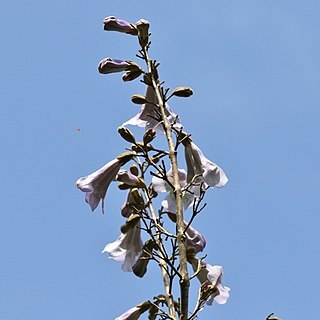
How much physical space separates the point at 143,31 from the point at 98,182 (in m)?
1.24

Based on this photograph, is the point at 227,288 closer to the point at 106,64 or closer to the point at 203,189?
the point at 203,189

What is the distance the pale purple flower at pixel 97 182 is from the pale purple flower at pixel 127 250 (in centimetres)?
Result: 32

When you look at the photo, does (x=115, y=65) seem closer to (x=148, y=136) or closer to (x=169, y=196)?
(x=148, y=136)

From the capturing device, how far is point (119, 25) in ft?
18.3

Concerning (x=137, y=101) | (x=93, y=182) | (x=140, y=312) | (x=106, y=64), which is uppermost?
(x=106, y=64)

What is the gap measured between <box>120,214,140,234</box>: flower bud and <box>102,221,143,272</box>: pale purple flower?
0.21m

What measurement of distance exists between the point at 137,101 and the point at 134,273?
1255mm

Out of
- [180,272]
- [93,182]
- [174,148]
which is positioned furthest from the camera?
[93,182]

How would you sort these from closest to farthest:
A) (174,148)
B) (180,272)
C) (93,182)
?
(180,272), (174,148), (93,182)

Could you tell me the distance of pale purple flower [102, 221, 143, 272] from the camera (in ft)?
16.7

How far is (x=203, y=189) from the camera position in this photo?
4883mm

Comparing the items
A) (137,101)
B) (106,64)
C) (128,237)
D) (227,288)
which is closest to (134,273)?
(128,237)

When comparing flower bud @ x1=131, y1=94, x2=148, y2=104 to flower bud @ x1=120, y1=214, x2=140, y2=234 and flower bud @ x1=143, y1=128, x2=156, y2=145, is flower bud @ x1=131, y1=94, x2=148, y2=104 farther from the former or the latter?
flower bud @ x1=120, y1=214, x2=140, y2=234

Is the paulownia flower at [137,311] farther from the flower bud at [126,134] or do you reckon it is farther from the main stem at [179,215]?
the flower bud at [126,134]
